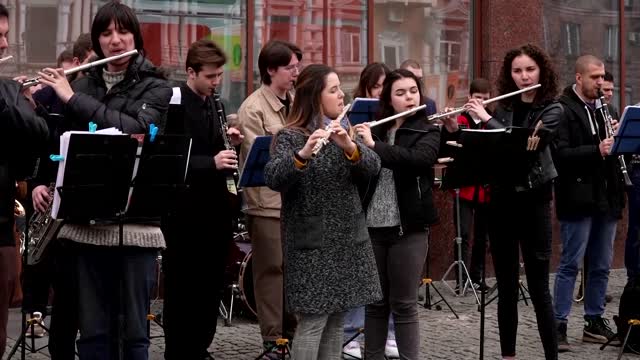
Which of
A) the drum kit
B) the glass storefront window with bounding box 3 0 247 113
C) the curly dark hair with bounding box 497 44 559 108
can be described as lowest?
the drum kit

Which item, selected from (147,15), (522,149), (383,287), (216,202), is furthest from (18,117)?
(147,15)

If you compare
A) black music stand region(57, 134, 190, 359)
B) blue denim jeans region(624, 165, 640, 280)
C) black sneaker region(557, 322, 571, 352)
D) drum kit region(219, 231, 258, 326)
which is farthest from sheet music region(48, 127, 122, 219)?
blue denim jeans region(624, 165, 640, 280)

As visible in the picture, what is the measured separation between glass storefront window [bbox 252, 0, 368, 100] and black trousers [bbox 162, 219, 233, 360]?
3640mm

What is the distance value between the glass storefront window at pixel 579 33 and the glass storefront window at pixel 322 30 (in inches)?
89.6

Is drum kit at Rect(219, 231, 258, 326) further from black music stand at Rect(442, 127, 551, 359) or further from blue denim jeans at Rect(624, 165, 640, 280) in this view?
blue denim jeans at Rect(624, 165, 640, 280)

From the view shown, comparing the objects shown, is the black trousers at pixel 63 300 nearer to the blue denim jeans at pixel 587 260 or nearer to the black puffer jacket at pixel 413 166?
the black puffer jacket at pixel 413 166

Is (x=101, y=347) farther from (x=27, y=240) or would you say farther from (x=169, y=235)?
(x=169, y=235)

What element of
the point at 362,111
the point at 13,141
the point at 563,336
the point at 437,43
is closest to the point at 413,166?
the point at 362,111

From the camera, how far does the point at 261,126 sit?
290 inches

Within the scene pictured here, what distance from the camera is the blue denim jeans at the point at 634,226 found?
31.7 ft

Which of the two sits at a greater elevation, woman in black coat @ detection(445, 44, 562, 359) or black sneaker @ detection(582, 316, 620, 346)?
woman in black coat @ detection(445, 44, 562, 359)

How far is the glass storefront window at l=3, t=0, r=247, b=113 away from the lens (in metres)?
9.14

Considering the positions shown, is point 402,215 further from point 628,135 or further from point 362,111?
point 628,135

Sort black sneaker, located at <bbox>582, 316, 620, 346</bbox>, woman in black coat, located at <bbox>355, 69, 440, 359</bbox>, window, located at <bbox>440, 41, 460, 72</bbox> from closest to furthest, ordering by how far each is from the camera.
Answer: woman in black coat, located at <bbox>355, 69, 440, 359</bbox> → black sneaker, located at <bbox>582, 316, 620, 346</bbox> → window, located at <bbox>440, 41, 460, 72</bbox>
